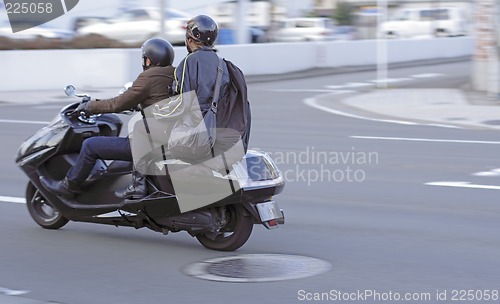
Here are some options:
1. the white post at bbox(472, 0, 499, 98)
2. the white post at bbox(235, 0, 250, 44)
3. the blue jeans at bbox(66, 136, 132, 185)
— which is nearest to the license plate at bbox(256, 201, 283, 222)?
the blue jeans at bbox(66, 136, 132, 185)

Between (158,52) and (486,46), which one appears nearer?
(158,52)

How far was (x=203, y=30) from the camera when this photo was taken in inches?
267

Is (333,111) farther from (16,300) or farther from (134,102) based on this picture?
(16,300)

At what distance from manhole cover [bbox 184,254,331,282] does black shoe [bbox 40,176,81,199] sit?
1.31m

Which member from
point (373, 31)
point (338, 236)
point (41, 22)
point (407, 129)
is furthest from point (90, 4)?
point (338, 236)

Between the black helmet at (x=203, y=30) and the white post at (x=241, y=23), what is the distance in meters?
25.6

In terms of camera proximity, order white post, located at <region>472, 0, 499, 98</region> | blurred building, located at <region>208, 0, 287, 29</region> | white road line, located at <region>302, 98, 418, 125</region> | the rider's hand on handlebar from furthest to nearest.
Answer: blurred building, located at <region>208, 0, 287, 29</region> → white post, located at <region>472, 0, 499, 98</region> → white road line, located at <region>302, 98, 418, 125</region> → the rider's hand on handlebar

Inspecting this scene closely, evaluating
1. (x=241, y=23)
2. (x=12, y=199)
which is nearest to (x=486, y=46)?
(x=241, y=23)

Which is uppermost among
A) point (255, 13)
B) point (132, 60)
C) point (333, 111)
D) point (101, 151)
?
point (101, 151)

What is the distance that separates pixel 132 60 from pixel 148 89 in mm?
17395

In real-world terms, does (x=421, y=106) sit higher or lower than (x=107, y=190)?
lower

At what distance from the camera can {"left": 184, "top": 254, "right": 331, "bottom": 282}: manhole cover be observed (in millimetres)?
6293

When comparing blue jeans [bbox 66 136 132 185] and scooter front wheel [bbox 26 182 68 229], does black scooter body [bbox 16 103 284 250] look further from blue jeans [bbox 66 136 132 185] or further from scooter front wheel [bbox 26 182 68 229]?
blue jeans [bbox 66 136 132 185]

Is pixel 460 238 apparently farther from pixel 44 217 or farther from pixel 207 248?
pixel 44 217
